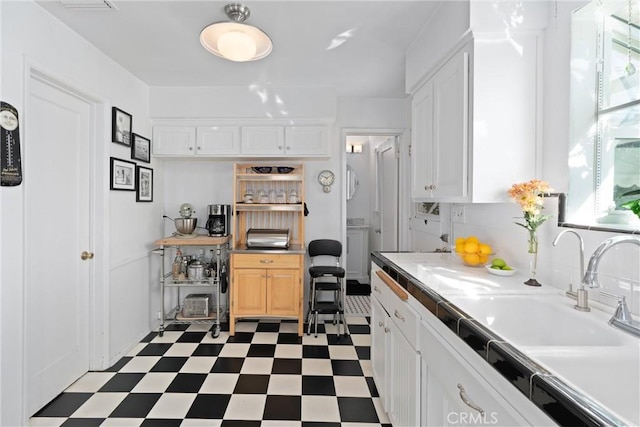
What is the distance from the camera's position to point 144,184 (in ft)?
10.4

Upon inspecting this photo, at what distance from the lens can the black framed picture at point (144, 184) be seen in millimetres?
3047

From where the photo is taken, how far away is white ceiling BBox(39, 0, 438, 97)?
1.97 m

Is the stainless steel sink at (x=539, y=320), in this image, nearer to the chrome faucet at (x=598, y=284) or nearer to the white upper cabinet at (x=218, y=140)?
the chrome faucet at (x=598, y=284)

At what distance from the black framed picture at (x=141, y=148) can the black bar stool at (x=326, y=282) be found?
1.87m

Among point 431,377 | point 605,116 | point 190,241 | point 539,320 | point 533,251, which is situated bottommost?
point 431,377

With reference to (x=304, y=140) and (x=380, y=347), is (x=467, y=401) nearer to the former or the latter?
(x=380, y=347)

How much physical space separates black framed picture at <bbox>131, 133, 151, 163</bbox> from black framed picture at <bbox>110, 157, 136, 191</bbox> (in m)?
0.11

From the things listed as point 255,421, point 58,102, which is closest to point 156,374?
point 255,421

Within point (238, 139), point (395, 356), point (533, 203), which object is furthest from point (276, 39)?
point (395, 356)

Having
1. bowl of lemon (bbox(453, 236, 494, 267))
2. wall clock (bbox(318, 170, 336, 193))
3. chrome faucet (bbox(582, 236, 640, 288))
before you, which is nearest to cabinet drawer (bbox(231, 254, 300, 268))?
wall clock (bbox(318, 170, 336, 193))

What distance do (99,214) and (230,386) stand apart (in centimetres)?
162

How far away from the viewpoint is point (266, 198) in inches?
135

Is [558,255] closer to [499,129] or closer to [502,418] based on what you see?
[499,129]

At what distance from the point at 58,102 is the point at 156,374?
205cm
